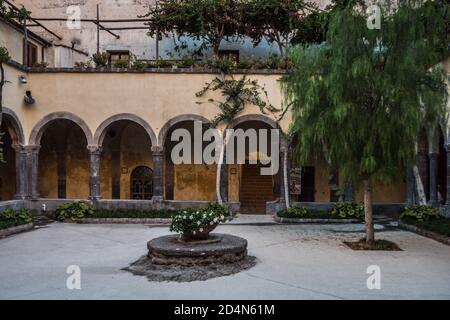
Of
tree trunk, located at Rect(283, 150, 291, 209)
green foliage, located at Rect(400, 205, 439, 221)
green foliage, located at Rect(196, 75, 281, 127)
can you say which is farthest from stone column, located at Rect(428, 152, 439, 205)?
green foliage, located at Rect(196, 75, 281, 127)

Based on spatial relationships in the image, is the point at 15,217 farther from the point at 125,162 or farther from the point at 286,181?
the point at 286,181

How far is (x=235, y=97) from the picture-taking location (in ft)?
52.3

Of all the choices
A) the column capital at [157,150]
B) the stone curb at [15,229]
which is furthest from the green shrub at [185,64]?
the stone curb at [15,229]

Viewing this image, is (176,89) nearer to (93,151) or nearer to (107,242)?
(93,151)

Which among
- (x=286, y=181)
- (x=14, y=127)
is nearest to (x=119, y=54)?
(x=14, y=127)

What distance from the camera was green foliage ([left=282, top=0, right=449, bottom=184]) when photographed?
9297 mm

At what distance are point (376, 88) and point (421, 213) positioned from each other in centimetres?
577

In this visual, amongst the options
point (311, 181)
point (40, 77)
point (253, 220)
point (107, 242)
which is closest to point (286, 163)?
point (253, 220)

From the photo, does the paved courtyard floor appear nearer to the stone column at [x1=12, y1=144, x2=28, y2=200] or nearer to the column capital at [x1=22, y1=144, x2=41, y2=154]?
the stone column at [x1=12, y1=144, x2=28, y2=200]

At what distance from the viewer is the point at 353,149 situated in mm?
9742

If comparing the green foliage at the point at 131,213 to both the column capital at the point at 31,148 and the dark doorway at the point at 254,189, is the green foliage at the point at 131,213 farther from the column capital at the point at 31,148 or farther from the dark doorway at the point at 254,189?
the dark doorway at the point at 254,189

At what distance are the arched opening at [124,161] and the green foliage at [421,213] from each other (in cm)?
1041

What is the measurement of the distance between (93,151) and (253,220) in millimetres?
6291

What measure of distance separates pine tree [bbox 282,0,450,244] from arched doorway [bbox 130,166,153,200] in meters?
10.6
